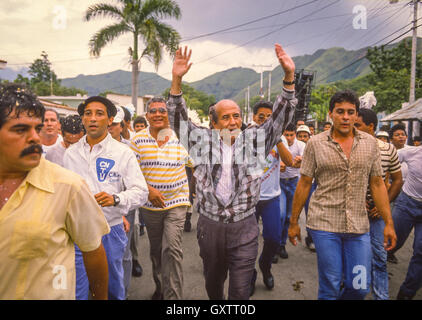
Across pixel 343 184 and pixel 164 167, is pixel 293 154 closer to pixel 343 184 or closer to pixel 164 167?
pixel 343 184

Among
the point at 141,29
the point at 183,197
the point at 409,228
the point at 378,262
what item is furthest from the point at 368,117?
the point at 141,29

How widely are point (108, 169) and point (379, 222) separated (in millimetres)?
2815

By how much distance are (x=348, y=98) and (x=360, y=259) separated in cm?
145

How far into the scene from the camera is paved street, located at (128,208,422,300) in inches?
139

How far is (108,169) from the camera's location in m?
2.69

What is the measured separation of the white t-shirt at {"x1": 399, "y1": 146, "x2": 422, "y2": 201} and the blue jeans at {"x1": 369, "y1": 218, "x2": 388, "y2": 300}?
71 cm

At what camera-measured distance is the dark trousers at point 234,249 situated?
8.16 ft

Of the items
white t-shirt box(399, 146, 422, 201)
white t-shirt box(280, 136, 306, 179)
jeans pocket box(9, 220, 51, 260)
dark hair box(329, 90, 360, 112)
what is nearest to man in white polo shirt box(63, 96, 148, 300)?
jeans pocket box(9, 220, 51, 260)

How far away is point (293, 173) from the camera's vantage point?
5039 mm

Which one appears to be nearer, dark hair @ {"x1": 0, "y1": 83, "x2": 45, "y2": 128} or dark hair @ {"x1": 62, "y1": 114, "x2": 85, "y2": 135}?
dark hair @ {"x1": 0, "y1": 83, "x2": 45, "y2": 128}

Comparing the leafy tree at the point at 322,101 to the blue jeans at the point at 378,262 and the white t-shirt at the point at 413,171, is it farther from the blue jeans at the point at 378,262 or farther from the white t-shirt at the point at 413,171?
the blue jeans at the point at 378,262

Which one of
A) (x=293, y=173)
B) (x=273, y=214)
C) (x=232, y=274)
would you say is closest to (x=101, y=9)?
(x=293, y=173)

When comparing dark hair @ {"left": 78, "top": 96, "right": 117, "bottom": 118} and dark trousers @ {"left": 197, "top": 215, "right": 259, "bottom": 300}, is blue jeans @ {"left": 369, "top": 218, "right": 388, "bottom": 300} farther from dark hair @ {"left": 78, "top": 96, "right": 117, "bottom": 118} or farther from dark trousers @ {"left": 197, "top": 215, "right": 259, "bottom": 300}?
dark hair @ {"left": 78, "top": 96, "right": 117, "bottom": 118}

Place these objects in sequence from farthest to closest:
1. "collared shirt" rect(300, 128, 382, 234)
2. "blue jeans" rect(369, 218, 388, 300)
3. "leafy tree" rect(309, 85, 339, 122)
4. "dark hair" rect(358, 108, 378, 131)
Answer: "leafy tree" rect(309, 85, 339, 122) → "dark hair" rect(358, 108, 378, 131) → "blue jeans" rect(369, 218, 388, 300) → "collared shirt" rect(300, 128, 382, 234)
